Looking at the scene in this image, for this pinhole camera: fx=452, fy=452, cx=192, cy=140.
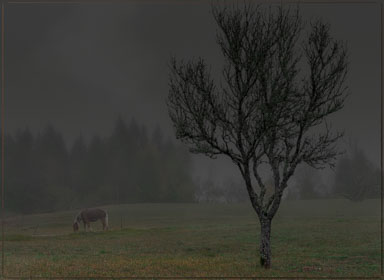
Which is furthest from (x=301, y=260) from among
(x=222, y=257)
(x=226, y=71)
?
(x=226, y=71)

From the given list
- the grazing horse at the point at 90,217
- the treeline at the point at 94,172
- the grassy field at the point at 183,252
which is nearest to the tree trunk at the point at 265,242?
the grassy field at the point at 183,252

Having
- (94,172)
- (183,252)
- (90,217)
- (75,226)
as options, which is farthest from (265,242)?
(94,172)

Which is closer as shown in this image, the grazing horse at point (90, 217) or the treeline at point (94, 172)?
the grazing horse at point (90, 217)

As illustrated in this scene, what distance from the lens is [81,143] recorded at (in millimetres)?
84250

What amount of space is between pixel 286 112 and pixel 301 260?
1092 cm

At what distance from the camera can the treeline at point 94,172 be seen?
80812mm

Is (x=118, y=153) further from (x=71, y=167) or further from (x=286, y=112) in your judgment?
(x=286, y=112)

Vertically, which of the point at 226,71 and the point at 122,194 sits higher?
the point at 226,71

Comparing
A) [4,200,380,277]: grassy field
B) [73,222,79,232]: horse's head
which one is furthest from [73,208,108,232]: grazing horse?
[4,200,380,277]: grassy field

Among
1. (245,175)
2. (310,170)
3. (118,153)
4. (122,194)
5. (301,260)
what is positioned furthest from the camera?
(310,170)

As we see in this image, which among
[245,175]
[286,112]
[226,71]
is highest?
[226,71]

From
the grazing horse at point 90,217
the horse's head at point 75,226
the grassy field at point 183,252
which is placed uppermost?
the grazing horse at point 90,217

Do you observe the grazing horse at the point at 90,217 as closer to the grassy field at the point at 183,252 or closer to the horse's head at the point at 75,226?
the horse's head at the point at 75,226

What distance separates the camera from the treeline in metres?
80.8
